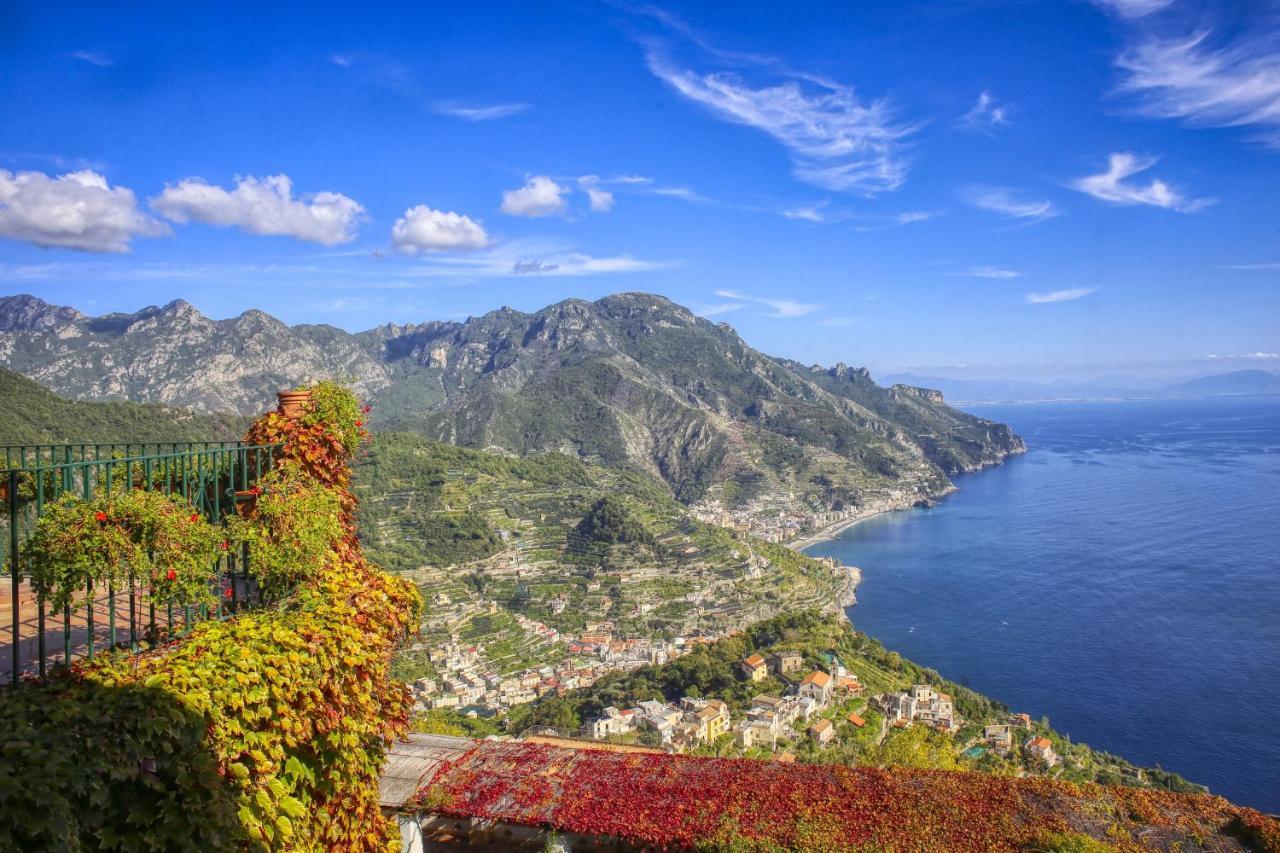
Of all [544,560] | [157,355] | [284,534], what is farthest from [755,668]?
[157,355]

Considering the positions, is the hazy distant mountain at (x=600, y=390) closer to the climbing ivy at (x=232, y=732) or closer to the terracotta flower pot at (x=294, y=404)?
the terracotta flower pot at (x=294, y=404)

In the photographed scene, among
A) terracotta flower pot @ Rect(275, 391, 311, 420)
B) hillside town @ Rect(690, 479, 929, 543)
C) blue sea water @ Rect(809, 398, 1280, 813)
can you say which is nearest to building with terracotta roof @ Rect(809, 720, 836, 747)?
blue sea water @ Rect(809, 398, 1280, 813)

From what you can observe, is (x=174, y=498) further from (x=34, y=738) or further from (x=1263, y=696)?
(x=1263, y=696)

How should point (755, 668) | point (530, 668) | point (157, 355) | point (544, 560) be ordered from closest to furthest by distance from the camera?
point (755, 668)
point (530, 668)
point (544, 560)
point (157, 355)

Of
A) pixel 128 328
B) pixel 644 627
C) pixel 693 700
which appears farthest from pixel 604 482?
pixel 128 328

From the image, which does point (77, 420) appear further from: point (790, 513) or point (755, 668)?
point (790, 513)
